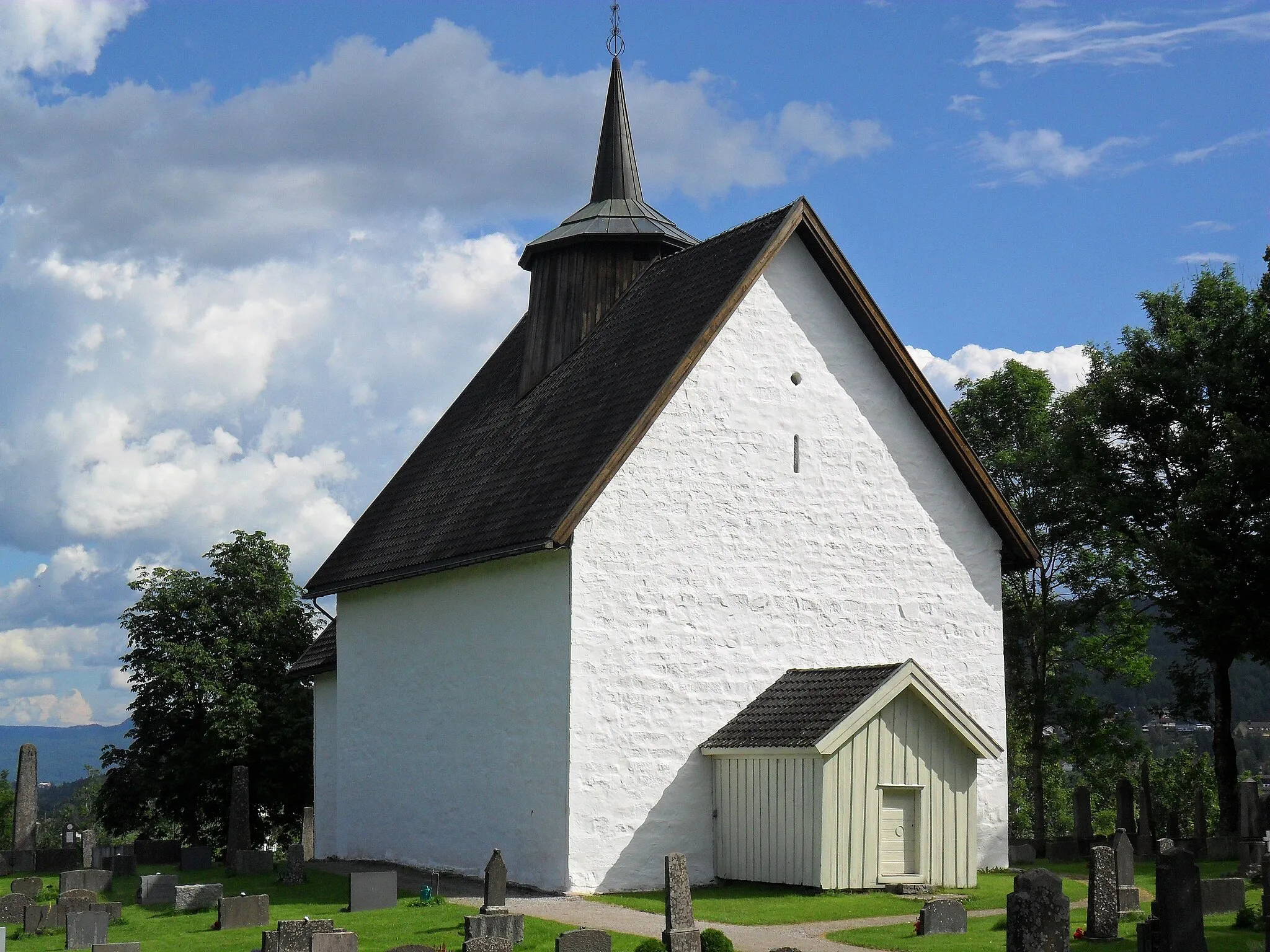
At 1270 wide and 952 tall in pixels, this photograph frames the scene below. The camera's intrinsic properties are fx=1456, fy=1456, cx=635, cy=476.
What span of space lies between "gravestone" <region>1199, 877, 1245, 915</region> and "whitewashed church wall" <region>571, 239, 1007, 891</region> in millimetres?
5303

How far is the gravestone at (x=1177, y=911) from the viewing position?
12.5 m

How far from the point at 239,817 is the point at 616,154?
1335cm

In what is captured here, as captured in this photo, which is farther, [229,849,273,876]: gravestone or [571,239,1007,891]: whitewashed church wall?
[229,849,273,876]: gravestone

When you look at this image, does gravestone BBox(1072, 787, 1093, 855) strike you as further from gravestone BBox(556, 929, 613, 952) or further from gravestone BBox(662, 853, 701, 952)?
gravestone BBox(556, 929, 613, 952)

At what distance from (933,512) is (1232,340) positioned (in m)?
10.9

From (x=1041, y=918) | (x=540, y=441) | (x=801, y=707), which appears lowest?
(x=1041, y=918)

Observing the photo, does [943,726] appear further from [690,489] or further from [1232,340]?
[1232,340]

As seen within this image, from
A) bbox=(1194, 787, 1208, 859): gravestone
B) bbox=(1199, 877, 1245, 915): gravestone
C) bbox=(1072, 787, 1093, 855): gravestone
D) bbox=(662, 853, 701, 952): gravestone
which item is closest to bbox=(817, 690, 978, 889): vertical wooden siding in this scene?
bbox=(1199, 877, 1245, 915): gravestone

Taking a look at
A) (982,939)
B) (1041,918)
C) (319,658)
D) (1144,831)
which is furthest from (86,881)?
(1144,831)

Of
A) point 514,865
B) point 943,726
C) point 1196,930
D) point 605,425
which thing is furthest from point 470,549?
point 1196,930

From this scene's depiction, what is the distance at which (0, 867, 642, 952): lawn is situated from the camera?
14750mm

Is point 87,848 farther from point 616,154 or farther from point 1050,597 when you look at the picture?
point 1050,597

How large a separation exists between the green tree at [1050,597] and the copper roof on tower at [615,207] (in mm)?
12193

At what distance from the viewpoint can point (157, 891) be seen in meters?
19.9
